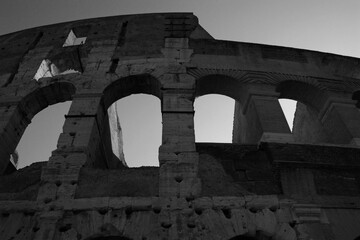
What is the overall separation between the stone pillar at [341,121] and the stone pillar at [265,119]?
1195mm

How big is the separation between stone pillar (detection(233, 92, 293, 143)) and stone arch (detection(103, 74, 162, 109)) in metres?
2.00

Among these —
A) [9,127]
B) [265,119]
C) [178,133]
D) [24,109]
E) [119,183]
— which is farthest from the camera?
[24,109]

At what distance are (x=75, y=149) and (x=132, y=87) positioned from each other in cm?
232

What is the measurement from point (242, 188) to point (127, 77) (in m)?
3.62

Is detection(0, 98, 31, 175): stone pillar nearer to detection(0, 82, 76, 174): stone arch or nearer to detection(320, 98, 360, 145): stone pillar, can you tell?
detection(0, 82, 76, 174): stone arch

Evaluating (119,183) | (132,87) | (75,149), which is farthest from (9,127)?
(119,183)

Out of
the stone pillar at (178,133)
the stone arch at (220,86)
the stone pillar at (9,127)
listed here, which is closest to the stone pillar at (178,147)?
the stone pillar at (178,133)

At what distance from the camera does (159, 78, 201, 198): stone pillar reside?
4.92m

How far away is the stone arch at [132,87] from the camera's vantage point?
7.16 meters

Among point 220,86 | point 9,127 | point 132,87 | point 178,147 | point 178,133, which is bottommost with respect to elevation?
point 178,147

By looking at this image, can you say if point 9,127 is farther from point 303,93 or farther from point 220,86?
point 303,93

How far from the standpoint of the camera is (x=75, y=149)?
5.60 metres

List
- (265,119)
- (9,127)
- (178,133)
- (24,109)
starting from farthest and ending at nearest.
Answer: (24,109)
(9,127)
(265,119)
(178,133)

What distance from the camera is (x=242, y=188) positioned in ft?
16.8
